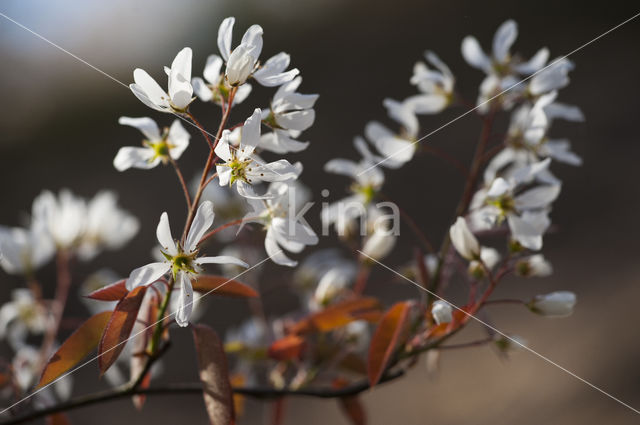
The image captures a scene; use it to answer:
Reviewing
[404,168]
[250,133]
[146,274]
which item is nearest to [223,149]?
[250,133]

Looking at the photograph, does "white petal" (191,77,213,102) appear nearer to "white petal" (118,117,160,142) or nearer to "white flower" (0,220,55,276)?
"white petal" (118,117,160,142)

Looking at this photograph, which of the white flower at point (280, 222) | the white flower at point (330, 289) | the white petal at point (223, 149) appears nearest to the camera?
the white petal at point (223, 149)

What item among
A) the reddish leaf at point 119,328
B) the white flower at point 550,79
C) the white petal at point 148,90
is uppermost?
the white flower at point 550,79

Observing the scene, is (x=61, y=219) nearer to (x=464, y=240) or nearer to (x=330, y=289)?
(x=330, y=289)

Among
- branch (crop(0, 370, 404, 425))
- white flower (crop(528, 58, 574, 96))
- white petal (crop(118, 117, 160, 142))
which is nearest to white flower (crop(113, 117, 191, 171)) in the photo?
white petal (crop(118, 117, 160, 142))

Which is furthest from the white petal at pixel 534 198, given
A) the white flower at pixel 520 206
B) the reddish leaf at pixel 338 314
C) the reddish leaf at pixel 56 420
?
the reddish leaf at pixel 56 420

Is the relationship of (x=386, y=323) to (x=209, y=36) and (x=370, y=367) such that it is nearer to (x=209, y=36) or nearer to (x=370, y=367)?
(x=370, y=367)

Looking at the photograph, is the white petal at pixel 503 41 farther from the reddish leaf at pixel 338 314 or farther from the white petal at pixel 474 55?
the reddish leaf at pixel 338 314
